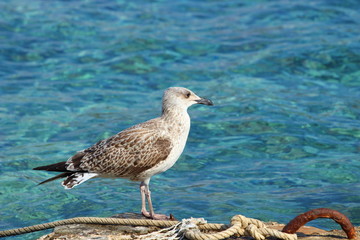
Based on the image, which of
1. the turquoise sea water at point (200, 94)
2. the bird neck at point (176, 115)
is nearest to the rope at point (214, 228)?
the bird neck at point (176, 115)

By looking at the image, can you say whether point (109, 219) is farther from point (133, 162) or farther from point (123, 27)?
point (123, 27)

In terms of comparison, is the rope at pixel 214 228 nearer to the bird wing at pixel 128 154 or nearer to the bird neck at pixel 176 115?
the bird wing at pixel 128 154

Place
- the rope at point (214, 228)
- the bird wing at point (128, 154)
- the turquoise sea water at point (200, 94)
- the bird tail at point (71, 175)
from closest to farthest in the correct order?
1. the rope at point (214, 228)
2. the bird wing at point (128, 154)
3. the bird tail at point (71, 175)
4. the turquoise sea water at point (200, 94)

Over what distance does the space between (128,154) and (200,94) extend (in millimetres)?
5439

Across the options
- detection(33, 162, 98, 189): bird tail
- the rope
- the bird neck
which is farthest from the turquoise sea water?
the rope

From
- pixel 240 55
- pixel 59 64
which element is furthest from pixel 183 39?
pixel 59 64

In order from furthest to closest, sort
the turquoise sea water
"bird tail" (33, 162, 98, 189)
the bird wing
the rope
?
1. the turquoise sea water
2. "bird tail" (33, 162, 98, 189)
3. the bird wing
4. the rope

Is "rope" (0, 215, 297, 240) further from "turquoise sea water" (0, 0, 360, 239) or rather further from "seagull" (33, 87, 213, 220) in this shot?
"turquoise sea water" (0, 0, 360, 239)

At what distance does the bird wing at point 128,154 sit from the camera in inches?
270

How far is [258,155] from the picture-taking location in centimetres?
1012

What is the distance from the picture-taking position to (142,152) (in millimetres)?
6941

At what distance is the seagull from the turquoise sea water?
1.27 meters

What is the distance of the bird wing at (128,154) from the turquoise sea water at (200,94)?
4.27 feet

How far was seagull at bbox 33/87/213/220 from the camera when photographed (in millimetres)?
6863
